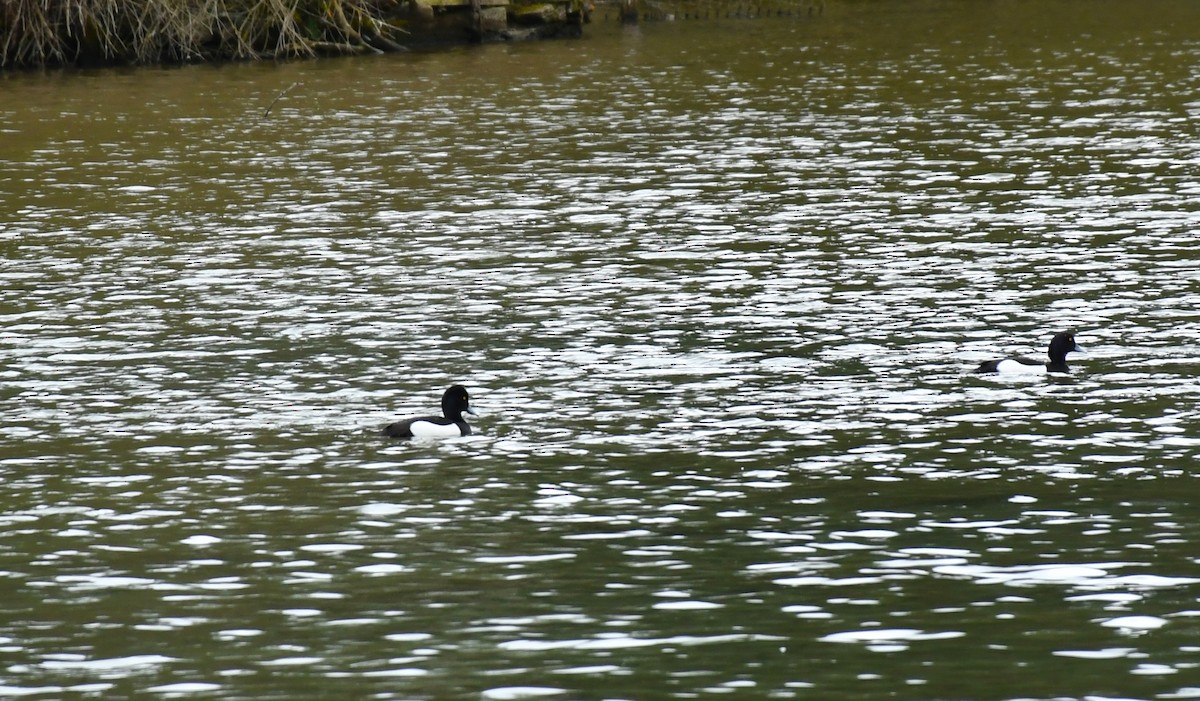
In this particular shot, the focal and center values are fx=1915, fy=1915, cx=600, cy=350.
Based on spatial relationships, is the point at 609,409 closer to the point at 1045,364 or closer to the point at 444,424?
the point at 444,424

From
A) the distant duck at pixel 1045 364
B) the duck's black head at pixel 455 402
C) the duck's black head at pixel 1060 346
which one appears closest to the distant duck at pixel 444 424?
the duck's black head at pixel 455 402

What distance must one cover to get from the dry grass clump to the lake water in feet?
46.2

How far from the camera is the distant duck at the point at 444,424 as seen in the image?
1983 cm

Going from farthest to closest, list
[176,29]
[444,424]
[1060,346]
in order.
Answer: [176,29]
[1060,346]
[444,424]

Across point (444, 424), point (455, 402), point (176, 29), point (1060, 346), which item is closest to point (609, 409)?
point (455, 402)

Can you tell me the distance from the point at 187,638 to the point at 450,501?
4114mm

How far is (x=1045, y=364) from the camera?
22188 millimetres

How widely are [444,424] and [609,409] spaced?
2.12 metres

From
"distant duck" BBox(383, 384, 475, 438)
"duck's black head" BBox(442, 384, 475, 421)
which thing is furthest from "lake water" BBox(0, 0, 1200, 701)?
"duck's black head" BBox(442, 384, 475, 421)

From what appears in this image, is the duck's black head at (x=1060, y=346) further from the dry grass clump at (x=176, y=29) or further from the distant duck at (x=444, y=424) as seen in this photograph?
the dry grass clump at (x=176, y=29)

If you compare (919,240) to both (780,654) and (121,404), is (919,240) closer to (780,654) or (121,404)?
(121,404)

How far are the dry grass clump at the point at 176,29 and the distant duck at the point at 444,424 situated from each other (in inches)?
1660

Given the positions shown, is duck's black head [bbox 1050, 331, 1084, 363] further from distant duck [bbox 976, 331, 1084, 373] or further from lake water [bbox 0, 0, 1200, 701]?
lake water [bbox 0, 0, 1200, 701]

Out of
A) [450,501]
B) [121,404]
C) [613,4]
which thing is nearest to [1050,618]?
[450,501]
